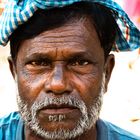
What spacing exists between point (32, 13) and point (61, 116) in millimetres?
606

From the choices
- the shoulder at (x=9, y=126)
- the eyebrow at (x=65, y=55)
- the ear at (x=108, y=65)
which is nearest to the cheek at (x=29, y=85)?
the eyebrow at (x=65, y=55)

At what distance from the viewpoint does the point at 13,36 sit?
3123 mm

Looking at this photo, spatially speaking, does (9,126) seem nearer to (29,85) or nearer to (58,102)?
(29,85)

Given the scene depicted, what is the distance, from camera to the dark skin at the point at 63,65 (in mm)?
2932

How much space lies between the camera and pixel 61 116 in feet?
9.49

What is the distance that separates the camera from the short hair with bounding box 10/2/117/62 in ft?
9.96

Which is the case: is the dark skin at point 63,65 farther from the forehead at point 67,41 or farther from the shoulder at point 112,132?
the shoulder at point 112,132

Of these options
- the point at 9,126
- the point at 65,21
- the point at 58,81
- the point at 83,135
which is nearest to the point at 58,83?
the point at 58,81

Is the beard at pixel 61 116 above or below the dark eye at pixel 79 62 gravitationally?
below

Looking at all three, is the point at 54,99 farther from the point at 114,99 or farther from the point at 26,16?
the point at 114,99

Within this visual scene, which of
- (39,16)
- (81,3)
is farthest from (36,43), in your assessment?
(81,3)

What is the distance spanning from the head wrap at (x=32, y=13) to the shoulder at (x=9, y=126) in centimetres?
57

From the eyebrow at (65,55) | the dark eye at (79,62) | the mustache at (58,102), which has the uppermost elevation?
the eyebrow at (65,55)

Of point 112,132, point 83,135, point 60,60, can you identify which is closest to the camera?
point 60,60
